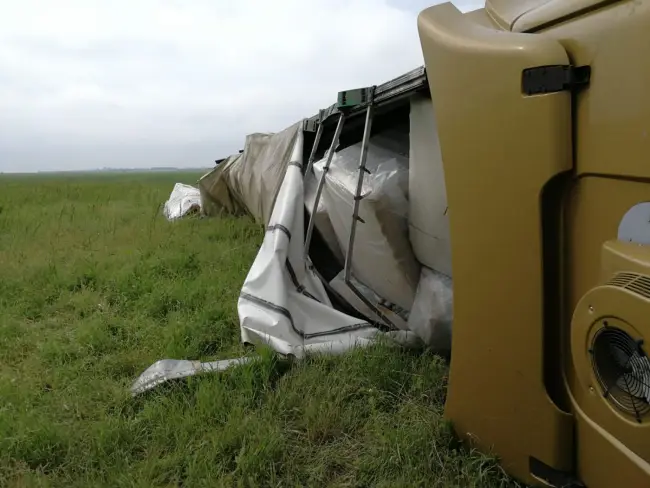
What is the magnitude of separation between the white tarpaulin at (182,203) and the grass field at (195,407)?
368 centimetres

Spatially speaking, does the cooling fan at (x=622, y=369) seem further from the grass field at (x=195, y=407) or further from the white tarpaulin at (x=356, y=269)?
the white tarpaulin at (x=356, y=269)

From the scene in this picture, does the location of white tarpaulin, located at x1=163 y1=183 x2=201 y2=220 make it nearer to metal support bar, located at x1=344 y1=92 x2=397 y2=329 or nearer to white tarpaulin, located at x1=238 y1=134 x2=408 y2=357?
white tarpaulin, located at x1=238 y1=134 x2=408 y2=357

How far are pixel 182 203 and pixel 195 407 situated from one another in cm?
599

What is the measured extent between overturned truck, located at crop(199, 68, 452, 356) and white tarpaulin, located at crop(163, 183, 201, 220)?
163 inches

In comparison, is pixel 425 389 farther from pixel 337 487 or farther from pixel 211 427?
pixel 211 427

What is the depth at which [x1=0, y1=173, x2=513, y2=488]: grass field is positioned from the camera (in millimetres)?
1764

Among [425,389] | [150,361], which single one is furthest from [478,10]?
[150,361]

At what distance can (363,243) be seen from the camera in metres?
2.83

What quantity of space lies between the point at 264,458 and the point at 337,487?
270 millimetres

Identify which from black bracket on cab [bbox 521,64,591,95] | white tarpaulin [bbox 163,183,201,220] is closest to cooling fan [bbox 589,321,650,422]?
black bracket on cab [bbox 521,64,591,95]

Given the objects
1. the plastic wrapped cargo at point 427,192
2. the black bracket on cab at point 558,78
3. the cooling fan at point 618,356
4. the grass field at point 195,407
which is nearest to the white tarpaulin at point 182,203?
the grass field at point 195,407

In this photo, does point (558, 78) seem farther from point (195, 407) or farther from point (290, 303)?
point (290, 303)

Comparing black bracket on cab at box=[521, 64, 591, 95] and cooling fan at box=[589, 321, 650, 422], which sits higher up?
black bracket on cab at box=[521, 64, 591, 95]

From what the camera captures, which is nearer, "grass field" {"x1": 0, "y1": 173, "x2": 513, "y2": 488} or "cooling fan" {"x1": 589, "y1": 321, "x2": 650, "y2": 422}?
"cooling fan" {"x1": 589, "y1": 321, "x2": 650, "y2": 422}
